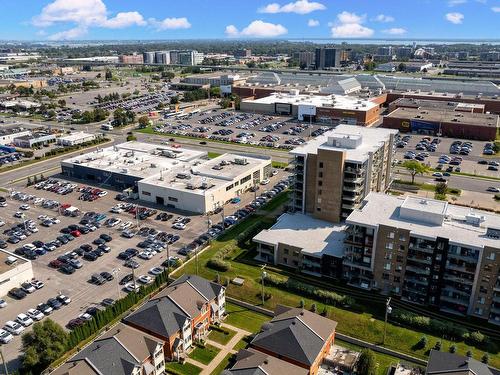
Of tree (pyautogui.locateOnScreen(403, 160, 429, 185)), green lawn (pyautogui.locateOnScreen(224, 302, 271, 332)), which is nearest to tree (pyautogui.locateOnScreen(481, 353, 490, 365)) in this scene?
green lawn (pyautogui.locateOnScreen(224, 302, 271, 332))

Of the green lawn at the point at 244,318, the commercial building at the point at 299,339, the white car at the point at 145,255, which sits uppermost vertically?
Result: the commercial building at the point at 299,339

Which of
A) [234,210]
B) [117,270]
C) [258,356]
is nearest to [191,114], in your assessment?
[234,210]

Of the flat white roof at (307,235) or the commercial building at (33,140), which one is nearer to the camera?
the flat white roof at (307,235)

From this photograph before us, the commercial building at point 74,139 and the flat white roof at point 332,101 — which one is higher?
the flat white roof at point 332,101

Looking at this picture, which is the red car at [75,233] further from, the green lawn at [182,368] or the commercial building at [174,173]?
the green lawn at [182,368]

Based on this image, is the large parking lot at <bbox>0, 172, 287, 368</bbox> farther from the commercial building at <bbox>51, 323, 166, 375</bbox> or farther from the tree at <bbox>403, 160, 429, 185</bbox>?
the tree at <bbox>403, 160, 429, 185</bbox>

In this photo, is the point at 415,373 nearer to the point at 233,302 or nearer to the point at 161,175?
the point at 233,302

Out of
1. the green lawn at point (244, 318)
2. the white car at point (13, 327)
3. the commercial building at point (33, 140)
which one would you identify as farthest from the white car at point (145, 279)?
the commercial building at point (33, 140)
